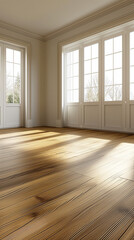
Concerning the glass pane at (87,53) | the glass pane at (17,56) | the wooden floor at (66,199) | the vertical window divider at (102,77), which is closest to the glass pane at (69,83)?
the glass pane at (87,53)

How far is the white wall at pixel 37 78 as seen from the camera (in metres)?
5.09

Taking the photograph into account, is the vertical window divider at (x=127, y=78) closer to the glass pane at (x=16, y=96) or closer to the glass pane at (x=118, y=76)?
the glass pane at (x=118, y=76)

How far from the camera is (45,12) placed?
13.2 ft

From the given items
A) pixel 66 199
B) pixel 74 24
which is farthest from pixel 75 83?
pixel 66 199

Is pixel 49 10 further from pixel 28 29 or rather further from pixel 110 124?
pixel 110 124

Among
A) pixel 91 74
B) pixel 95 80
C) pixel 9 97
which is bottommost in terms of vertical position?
pixel 9 97

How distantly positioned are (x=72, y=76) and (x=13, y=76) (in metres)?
1.58

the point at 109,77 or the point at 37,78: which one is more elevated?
the point at 37,78

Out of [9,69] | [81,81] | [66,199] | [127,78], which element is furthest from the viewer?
[9,69]

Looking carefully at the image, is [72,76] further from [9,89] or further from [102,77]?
[9,89]

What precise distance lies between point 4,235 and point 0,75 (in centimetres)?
445

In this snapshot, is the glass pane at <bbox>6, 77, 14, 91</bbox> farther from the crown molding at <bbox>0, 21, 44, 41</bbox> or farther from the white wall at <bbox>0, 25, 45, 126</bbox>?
the crown molding at <bbox>0, 21, 44, 41</bbox>

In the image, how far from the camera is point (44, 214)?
76 cm

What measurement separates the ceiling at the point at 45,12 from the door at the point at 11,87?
718 millimetres
